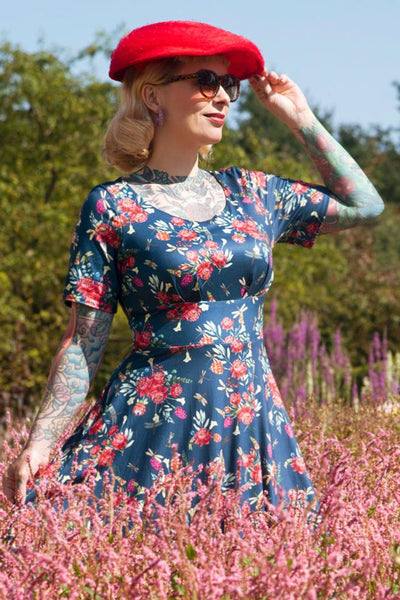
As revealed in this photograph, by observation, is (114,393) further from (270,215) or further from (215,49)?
(215,49)

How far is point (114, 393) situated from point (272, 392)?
477 mm

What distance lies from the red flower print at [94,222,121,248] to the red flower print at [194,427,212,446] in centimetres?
63

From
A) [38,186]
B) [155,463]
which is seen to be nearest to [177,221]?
[155,463]

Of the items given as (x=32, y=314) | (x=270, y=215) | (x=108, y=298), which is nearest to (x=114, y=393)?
(x=108, y=298)

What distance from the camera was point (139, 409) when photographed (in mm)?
2504

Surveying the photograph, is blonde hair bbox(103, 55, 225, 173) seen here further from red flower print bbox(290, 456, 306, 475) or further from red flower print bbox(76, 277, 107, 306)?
red flower print bbox(290, 456, 306, 475)

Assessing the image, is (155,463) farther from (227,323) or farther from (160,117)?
(160,117)

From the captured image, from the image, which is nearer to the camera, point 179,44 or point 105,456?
point 105,456

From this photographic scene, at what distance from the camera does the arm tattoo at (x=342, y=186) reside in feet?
9.71

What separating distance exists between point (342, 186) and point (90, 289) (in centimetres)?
95

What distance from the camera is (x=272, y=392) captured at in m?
2.64

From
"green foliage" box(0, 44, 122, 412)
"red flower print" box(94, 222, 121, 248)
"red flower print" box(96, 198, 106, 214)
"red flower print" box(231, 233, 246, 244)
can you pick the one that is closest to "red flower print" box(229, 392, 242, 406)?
"red flower print" box(231, 233, 246, 244)

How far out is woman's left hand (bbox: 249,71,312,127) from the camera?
9.89 feet

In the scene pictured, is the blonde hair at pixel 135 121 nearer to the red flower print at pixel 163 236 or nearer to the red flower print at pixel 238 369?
the red flower print at pixel 163 236
